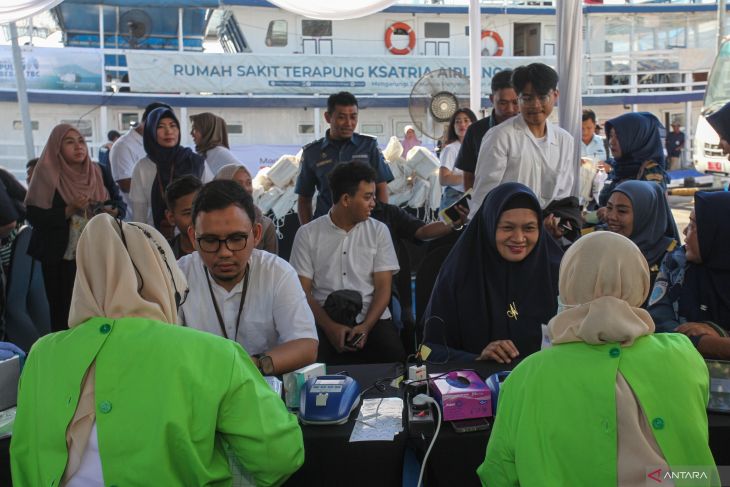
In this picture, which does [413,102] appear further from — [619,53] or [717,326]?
[619,53]

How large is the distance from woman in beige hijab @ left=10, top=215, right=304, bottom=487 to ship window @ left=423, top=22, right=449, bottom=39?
1787 centimetres

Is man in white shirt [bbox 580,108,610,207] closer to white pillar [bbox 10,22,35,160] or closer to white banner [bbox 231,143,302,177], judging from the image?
white pillar [bbox 10,22,35,160]

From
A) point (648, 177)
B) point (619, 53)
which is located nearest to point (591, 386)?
point (648, 177)

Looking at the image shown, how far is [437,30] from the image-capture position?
18.8 meters

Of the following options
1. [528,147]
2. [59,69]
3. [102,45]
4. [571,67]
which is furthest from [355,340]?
[102,45]

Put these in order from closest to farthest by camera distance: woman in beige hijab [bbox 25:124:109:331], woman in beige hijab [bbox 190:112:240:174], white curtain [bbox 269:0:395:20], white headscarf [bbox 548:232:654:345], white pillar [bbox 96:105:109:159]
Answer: white headscarf [bbox 548:232:654:345] < woman in beige hijab [bbox 25:124:109:331] < woman in beige hijab [bbox 190:112:240:174] < white curtain [bbox 269:0:395:20] < white pillar [bbox 96:105:109:159]

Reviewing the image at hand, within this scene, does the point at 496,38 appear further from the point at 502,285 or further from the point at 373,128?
the point at 502,285

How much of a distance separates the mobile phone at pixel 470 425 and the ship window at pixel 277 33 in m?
16.8

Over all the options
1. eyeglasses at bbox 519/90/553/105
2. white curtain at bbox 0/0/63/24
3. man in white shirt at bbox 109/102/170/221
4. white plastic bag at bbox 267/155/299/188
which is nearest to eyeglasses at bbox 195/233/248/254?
eyeglasses at bbox 519/90/553/105

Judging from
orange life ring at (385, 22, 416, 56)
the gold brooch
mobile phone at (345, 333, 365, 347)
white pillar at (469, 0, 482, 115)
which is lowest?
mobile phone at (345, 333, 365, 347)

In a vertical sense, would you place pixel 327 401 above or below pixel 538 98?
Answer: below

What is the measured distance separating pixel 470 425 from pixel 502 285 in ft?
3.63

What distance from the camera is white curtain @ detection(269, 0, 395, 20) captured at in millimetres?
6273

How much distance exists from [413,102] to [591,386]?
965 centimetres
